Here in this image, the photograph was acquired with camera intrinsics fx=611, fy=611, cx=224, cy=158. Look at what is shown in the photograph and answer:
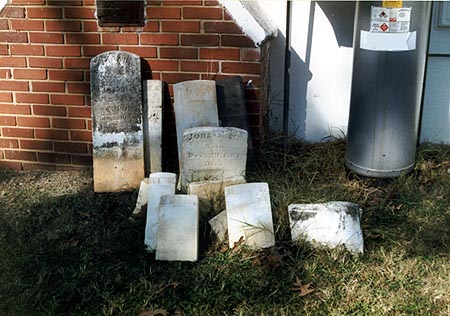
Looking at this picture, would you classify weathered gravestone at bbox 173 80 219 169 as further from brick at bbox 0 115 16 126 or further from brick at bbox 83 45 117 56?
brick at bbox 0 115 16 126

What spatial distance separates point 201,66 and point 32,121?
4.68ft

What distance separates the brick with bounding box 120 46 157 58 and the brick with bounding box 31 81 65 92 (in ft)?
1.89

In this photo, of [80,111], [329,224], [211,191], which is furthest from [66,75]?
[329,224]

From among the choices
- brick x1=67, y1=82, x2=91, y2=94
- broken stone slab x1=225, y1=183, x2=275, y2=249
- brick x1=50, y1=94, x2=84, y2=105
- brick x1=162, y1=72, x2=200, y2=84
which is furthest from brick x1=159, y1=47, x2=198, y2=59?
→ broken stone slab x1=225, y1=183, x2=275, y2=249

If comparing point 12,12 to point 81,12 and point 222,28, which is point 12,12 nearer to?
point 81,12

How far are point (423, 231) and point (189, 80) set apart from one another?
1.94 metres

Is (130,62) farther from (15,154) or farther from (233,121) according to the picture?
(15,154)

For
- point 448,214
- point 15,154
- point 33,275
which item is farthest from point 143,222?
point 448,214

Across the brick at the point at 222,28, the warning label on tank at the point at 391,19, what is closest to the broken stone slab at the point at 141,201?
the brick at the point at 222,28

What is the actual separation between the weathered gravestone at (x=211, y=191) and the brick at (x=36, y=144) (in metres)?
1.46

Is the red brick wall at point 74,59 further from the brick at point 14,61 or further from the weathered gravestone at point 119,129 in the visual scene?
the weathered gravestone at point 119,129

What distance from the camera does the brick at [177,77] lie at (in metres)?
4.49

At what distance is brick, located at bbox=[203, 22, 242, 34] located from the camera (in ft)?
14.1

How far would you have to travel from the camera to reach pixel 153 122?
4.46m
